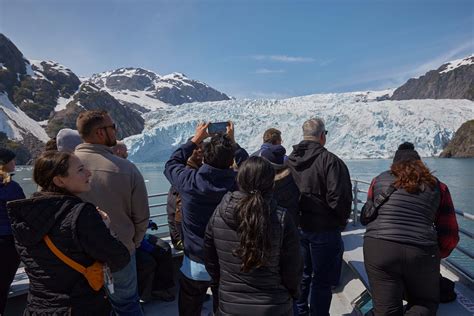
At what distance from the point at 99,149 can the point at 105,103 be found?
293ft

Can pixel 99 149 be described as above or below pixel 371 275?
above

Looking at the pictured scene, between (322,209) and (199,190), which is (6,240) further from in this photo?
(322,209)

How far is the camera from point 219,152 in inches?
75.7

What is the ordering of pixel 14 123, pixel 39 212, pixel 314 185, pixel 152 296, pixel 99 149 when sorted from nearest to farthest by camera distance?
1. pixel 39 212
2. pixel 99 149
3. pixel 314 185
4. pixel 152 296
5. pixel 14 123

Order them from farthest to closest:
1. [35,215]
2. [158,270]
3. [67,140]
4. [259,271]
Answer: [158,270], [67,140], [259,271], [35,215]

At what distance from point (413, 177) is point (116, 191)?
5.35ft

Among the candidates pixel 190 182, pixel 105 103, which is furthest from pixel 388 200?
pixel 105 103

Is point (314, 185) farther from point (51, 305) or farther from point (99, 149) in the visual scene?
point (51, 305)

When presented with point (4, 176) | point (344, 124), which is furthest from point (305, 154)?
point (344, 124)

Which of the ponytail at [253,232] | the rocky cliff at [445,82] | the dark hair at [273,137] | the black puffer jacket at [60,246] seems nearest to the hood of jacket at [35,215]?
the black puffer jacket at [60,246]

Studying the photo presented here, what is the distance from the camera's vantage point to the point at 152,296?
326 cm

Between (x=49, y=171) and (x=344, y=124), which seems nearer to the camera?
(x=49, y=171)

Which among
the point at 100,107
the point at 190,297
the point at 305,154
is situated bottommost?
the point at 190,297

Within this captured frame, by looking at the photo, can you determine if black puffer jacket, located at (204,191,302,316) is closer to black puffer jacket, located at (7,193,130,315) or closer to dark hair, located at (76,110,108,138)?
black puffer jacket, located at (7,193,130,315)
